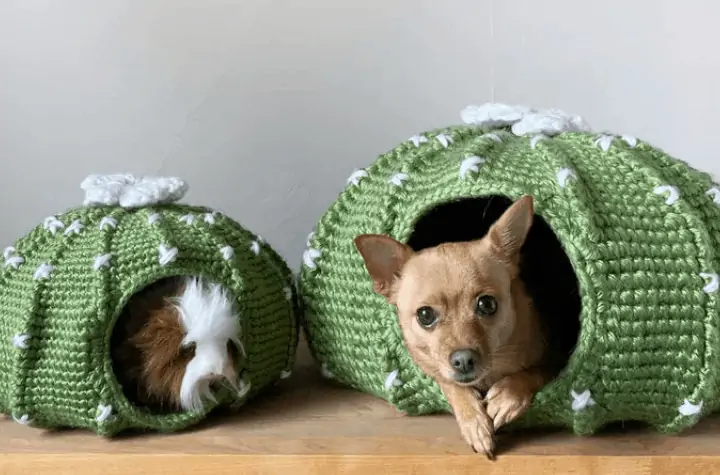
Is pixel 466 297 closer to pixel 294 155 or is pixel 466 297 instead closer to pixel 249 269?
pixel 249 269

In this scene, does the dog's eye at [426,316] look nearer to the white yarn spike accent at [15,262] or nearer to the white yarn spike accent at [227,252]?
the white yarn spike accent at [227,252]

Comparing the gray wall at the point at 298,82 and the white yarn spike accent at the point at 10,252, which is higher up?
the gray wall at the point at 298,82

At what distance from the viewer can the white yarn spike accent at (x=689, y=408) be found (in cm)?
70

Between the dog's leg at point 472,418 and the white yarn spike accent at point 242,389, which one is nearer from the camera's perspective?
the dog's leg at point 472,418

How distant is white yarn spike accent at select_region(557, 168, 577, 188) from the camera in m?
0.71

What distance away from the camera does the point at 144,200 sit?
0.85 metres

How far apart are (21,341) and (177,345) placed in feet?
0.52

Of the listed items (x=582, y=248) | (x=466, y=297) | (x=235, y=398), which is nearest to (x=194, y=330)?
(x=235, y=398)

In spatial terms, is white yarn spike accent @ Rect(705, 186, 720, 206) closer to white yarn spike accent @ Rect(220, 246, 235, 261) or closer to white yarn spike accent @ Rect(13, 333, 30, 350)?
white yarn spike accent @ Rect(220, 246, 235, 261)

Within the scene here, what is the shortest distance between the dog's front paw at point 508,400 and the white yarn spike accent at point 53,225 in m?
0.51

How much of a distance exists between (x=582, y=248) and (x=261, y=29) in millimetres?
684

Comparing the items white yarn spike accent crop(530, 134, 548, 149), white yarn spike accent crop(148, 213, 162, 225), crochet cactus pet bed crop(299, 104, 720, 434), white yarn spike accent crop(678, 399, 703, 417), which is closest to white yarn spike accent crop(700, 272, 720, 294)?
crochet cactus pet bed crop(299, 104, 720, 434)

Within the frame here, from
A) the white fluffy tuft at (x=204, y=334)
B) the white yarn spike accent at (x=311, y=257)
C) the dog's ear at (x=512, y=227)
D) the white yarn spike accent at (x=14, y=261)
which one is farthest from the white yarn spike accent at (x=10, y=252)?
the dog's ear at (x=512, y=227)

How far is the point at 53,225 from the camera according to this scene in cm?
83
